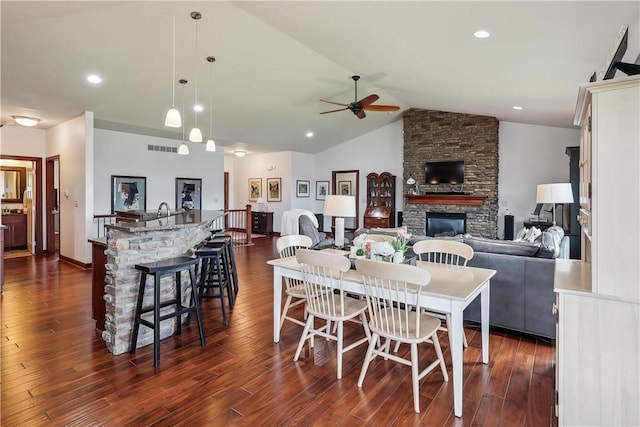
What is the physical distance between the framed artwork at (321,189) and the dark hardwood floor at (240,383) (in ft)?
27.2

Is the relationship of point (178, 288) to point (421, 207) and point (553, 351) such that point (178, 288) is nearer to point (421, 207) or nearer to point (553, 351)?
point (553, 351)

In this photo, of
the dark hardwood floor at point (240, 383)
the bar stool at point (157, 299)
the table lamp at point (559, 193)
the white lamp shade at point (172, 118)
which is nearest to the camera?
the dark hardwood floor at point (240, 383)

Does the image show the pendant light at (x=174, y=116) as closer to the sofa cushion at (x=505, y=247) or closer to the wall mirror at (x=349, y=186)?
the sofa cushion at (x=505, y=247)

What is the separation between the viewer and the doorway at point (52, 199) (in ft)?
24.6

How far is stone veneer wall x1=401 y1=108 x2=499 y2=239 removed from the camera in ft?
28.3

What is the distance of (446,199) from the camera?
9.08m

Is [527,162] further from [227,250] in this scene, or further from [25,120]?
[25,120]

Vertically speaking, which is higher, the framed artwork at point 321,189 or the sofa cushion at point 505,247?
the framed artwork at point 321,189

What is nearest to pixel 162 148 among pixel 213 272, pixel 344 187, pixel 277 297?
pixel 213 272

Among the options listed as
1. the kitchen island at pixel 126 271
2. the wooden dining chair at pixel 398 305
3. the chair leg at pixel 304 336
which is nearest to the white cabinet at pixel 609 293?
the wooden dining chair at pixel 398 305

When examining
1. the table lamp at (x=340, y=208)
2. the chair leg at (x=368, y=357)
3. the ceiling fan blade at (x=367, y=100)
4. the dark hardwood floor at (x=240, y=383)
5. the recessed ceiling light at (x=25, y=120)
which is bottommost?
the dark hardwood floor at (x=240, y=383)

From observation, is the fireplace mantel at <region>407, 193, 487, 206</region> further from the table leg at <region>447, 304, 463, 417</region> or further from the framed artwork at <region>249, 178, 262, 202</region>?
the table leg at <region>447, 304, 463, 417</region>

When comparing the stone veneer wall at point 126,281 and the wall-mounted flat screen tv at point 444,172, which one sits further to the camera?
the wall-mounted flat screen tv at point 444,172

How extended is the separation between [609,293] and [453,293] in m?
0.78
